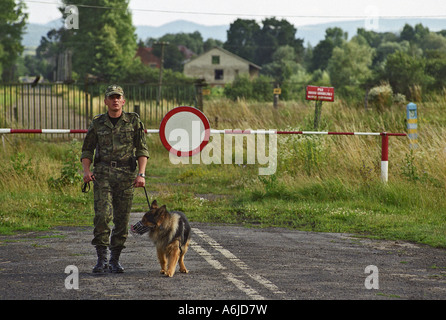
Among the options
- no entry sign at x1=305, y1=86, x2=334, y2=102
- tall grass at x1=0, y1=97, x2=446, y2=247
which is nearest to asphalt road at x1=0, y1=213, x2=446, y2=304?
tall grass at x1=0, y1=97, x2=446, y2=247

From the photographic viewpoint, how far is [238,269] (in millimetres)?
7273

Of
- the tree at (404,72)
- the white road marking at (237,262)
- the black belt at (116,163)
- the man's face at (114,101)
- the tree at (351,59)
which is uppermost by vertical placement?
the tree at (351,59)

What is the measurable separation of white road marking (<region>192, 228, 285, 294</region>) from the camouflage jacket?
168 cm

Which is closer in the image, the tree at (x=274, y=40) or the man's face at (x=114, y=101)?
the man's face at (x=114, y=101)

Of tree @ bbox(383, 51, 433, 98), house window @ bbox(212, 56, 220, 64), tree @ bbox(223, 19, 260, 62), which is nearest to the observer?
tree @ bbox(383, 51, 433, 98)

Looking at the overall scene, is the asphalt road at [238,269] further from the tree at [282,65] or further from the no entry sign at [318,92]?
the tree at [282,65]

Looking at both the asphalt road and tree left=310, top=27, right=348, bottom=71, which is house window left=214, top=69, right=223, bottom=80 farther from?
the asphalt road

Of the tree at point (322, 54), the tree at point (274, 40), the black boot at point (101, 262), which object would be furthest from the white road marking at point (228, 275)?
the tree at point (274, 40)

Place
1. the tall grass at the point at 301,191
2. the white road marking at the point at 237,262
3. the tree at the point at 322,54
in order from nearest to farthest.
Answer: the white road marking at the point at 237,262, the tall grass at the point at 301,191, the tree at the point at 322,54

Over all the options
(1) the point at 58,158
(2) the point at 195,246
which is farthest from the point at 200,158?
(2) the point at 195,246

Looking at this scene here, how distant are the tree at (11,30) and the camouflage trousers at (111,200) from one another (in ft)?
283

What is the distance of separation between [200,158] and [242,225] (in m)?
8.25

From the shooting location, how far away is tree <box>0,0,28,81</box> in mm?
88500

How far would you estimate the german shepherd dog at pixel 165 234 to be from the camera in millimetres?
6664
